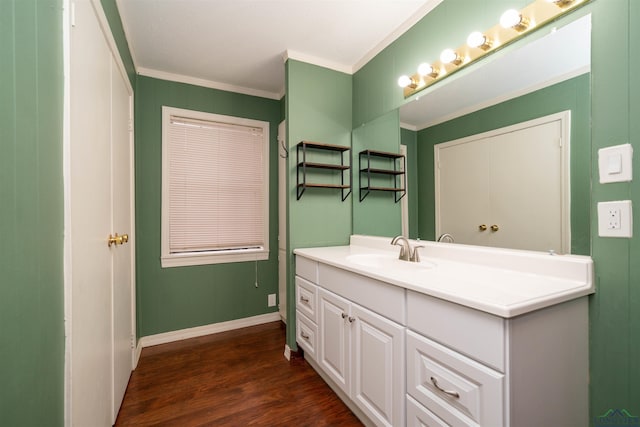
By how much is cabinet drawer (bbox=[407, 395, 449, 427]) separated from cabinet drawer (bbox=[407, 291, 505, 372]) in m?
0.29

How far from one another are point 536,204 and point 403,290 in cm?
71

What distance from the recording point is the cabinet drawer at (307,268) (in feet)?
6.19


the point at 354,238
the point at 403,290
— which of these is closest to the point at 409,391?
the point at 403,290

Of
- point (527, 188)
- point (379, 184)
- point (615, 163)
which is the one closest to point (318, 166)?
point (379, 184)

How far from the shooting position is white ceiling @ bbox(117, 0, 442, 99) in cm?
173

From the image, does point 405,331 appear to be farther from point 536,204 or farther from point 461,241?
point 536,204

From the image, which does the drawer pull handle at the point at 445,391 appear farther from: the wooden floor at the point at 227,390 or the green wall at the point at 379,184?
the green wall at the point at 379,184

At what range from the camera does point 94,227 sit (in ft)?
4.02

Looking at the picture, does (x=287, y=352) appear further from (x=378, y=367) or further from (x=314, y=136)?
(x=314, y=136)

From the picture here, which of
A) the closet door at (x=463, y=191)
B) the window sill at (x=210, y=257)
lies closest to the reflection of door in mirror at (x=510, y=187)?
the closet door at (x=463, y=191)

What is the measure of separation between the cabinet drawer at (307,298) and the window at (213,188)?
0.92 metres

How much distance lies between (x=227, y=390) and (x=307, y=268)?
931 mm

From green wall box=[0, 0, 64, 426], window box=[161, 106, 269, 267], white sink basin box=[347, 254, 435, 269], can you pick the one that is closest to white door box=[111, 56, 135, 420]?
window box=[161, 106, 269, 267]

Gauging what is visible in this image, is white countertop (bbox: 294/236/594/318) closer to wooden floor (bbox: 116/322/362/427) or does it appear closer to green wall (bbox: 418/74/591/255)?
green wall (bbox: 418/74/591/255)
